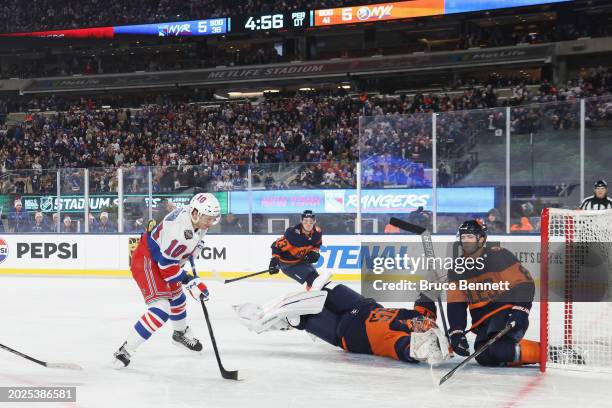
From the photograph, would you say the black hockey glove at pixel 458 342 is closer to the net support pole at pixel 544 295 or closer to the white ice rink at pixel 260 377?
the white ice rink at pixel 260 377

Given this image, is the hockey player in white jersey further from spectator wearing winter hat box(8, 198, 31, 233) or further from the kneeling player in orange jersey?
spectator wearing winter hat box(8, 198, 31, 233)

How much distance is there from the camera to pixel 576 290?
18.2ft

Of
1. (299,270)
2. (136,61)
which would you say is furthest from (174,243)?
(136,61)

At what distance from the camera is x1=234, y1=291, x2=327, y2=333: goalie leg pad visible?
5145 millimetres

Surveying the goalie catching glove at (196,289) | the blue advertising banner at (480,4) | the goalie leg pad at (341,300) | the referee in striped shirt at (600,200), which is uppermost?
the blue advertising banner at (480,4)

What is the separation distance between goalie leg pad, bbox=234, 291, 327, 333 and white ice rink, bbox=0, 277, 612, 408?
0.78 ft

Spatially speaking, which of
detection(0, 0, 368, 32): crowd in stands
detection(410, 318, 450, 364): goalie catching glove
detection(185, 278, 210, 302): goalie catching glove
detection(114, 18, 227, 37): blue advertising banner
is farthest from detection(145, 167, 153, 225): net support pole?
detection(114, 18, 227, 37): blue advertising banner

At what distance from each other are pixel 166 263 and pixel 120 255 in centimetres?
806

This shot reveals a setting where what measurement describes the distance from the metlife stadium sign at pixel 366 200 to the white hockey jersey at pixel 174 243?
5803 millimetres

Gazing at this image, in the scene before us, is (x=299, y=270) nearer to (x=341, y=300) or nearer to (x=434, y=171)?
(x=341, y=300)

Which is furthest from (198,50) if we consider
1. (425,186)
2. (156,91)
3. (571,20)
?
(425,186)

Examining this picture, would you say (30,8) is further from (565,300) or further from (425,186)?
(565,300)

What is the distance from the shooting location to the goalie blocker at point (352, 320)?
4.89 m

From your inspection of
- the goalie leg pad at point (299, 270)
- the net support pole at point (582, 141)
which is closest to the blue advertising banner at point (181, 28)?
the net support pole at point (582, 141)
